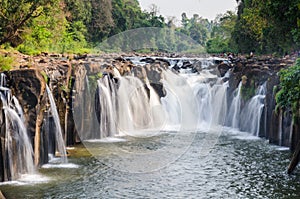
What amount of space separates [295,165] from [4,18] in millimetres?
16674

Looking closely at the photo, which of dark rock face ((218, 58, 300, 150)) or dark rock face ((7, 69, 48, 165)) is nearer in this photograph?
dark rock face ((7, 69, 48, 165))

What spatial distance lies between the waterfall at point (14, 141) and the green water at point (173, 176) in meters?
0.61

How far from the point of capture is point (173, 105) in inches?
1196

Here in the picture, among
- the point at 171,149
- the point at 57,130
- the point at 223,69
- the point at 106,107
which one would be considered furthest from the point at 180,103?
the point at 57,130

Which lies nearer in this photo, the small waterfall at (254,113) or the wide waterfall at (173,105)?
the small waterfall at (254,113)

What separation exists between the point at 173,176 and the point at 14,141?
482 cm

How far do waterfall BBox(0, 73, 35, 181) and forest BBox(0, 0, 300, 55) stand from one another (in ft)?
27.3

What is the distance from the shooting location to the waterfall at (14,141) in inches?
576

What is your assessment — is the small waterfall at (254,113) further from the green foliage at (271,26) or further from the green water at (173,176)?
the green water at (173,176)

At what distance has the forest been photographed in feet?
85.1

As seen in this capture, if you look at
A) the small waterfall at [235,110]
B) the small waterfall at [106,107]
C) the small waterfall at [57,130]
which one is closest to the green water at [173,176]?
the small waterfall at [57,130]

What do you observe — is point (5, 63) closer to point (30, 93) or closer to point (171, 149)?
point (30, 93)

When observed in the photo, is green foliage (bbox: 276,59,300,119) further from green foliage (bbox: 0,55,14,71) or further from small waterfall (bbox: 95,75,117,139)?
green foliage (bbox: 0,55,14,71)

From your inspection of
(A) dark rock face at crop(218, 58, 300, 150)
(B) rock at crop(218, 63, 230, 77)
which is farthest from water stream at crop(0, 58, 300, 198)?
(B) rock at crop(218, 63, 230, 77)
